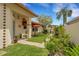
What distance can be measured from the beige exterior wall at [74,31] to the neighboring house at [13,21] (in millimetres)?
2734

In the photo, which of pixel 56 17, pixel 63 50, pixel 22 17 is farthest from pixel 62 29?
pixel 22 17

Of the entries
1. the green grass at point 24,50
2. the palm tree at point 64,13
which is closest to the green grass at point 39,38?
the green grass at point 24,50

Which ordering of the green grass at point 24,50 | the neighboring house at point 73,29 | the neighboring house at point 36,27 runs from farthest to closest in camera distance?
1. the neighboring house at point 36,27
2. the neighboring house at point 73,29
3. the green grass at point 24,50

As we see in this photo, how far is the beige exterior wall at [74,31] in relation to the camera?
1484 centimetres

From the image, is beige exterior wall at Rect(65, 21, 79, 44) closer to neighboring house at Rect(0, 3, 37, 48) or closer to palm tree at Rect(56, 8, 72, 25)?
palm tree at Rect(56, 8, 72, 25)

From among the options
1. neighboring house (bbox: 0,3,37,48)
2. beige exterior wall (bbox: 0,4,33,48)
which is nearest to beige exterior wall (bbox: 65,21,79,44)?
neighboring house (bbox: 0,3,37,48)

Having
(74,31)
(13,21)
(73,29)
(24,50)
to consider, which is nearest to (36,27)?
(24,50)

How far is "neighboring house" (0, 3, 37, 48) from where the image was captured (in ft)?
51.9

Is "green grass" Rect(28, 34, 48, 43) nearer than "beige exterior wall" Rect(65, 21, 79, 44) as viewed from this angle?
No

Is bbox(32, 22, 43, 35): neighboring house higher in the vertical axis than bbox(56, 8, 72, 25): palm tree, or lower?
lower

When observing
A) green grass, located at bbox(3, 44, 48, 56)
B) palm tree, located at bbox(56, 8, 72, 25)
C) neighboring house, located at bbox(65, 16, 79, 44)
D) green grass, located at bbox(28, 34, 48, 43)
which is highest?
palm tree, located at bbox(56, 8, 72, 25)

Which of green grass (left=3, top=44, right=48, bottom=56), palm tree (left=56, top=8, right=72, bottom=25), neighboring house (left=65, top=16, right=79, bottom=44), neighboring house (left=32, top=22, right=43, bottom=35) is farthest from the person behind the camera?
neighboring house (left=32, top=22, right=43, bottom=35)

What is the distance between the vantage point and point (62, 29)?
15.6 meters

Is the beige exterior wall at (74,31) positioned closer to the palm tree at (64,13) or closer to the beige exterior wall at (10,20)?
the palm tree at (64,13)
